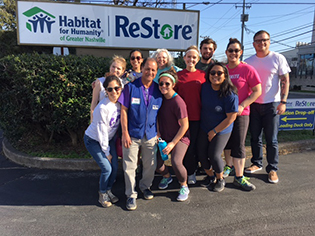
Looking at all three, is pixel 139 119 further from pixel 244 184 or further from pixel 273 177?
pixel 273 177

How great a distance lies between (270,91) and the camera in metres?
3.43

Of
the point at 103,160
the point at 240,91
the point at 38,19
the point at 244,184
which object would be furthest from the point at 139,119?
the point at 38,19

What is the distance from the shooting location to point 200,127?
3178mm

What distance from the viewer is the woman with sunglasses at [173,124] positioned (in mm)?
2830

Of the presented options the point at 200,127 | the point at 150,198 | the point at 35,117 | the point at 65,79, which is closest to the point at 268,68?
the point at 200,127

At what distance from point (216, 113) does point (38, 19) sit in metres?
4.55

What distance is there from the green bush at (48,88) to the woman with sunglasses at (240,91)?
2.23 m

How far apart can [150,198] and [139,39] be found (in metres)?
4.01

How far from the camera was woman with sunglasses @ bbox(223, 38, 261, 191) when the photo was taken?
3.12m

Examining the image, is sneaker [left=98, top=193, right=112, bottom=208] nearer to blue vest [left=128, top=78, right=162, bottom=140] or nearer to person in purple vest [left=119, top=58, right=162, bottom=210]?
person in purple vest [left=119, top=58, right=162, bottom=210]

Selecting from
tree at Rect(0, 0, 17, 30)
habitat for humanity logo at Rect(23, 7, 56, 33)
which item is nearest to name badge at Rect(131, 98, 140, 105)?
habitat for humanity logo at Rect(23, 7, 56, 33)

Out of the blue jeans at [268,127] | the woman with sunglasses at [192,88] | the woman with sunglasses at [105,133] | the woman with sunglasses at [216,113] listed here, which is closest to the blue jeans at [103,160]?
the woman with sunglasses at [105,133]

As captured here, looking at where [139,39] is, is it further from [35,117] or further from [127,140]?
[127,140]

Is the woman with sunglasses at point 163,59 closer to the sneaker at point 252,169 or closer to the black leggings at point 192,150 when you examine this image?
the black leggings at point 192,150
